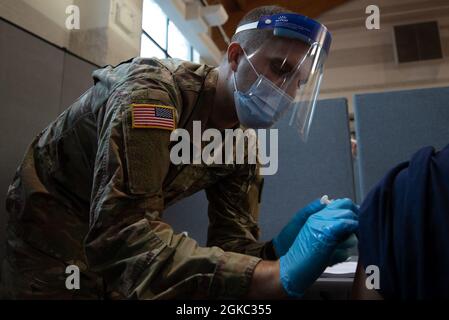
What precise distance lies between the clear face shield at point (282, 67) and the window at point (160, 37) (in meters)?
2.66

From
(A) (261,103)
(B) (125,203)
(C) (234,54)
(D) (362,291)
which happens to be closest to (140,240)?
(B) (125,203)

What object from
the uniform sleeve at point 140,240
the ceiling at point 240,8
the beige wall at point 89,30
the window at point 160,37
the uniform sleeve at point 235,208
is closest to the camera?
the uniform sleeve at point 140,240

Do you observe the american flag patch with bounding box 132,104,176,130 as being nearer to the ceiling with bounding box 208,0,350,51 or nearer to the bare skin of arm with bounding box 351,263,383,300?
the bare skin of arm with bounding box 351,263,383,300

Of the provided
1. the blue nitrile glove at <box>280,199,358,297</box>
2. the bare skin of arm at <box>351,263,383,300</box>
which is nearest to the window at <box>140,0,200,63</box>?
Result: the blue nitrile glove at <box>280,199,358,297</box>

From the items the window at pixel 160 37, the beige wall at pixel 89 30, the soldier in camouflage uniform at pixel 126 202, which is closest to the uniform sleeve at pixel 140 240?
the soldier in camouflage uniform at pixel 126 202

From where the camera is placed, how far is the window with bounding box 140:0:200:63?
12.7ft

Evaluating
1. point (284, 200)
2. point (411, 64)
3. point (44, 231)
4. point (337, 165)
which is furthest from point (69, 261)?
point (411, 64)

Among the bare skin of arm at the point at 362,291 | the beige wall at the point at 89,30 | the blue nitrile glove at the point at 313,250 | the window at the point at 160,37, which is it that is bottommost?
the bare skin of arm at the point at 362,291

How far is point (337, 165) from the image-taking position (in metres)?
1.75

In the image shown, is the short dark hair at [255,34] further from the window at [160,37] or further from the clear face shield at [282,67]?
the window at [160,37]

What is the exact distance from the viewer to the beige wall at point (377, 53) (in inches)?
221

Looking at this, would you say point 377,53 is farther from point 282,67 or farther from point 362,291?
point 362,291

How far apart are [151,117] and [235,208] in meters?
0.65
